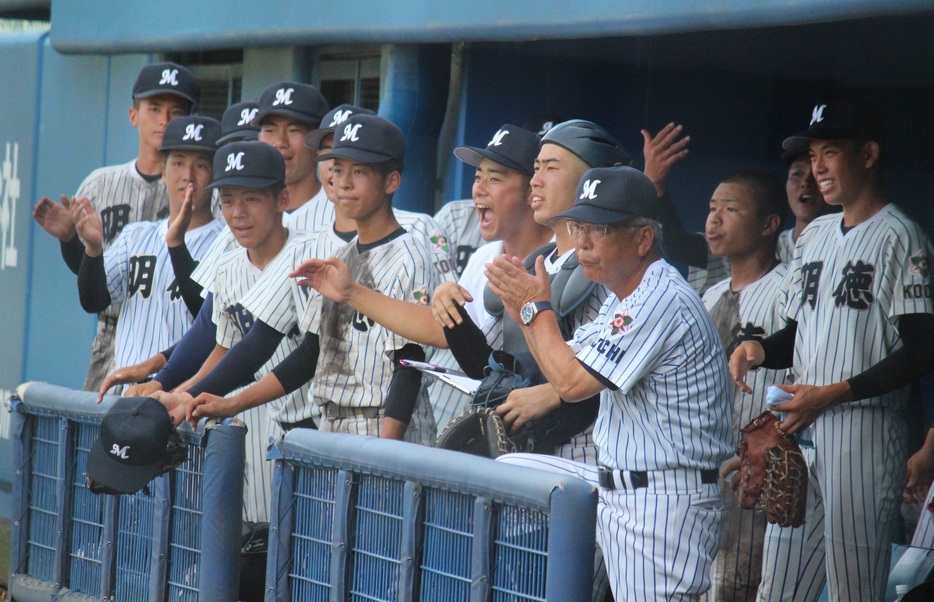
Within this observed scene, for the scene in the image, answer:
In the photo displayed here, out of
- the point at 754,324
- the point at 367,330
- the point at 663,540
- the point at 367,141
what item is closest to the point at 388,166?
the point at 367,141

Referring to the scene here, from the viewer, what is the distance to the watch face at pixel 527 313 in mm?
2830

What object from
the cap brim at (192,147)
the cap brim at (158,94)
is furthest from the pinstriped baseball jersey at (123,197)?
the cap brim at (192,147)

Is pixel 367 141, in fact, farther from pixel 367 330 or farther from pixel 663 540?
pixel 663 540

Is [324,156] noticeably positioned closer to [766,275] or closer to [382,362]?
[382,362]

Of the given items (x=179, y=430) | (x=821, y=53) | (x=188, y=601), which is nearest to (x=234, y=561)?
(x=188, y=601)

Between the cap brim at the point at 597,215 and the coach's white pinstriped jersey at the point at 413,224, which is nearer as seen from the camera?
the cap brim at the point at 597,215

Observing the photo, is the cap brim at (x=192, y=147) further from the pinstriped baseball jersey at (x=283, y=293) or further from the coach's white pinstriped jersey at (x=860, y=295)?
the coach's white pinstriped jersey at (x=860, y=295)

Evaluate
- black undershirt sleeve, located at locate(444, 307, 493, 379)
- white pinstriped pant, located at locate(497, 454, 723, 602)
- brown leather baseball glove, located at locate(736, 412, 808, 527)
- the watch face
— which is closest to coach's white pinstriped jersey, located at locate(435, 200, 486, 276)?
black undershirt sleeve, located at locate(444, 307, 493, 379)

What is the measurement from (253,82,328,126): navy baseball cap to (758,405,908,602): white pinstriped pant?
6.97ft

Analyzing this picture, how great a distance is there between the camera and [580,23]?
3.86 meters

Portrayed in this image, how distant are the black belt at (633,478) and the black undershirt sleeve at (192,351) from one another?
178 cm

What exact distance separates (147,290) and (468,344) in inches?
70.7

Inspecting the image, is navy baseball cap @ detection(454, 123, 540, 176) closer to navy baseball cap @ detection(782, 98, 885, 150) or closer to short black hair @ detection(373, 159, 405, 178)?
short black hair @ detection(373, 159, 405, 178)

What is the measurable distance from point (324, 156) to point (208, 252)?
3.11ft
